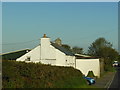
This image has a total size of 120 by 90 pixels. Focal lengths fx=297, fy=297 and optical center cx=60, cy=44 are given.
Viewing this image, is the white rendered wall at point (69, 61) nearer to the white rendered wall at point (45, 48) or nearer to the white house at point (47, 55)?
the white house at point (47, 55)

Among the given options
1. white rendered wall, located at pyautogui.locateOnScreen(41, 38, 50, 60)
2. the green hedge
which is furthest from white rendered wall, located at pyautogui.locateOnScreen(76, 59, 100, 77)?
the green hedge

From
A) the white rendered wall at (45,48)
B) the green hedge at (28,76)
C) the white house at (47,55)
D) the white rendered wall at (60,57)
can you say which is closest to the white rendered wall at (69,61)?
the white house at (47,55)

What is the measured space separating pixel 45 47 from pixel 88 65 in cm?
1156

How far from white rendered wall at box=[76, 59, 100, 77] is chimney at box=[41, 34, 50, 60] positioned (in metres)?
9.65

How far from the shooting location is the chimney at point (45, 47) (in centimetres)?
4294

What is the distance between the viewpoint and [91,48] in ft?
349

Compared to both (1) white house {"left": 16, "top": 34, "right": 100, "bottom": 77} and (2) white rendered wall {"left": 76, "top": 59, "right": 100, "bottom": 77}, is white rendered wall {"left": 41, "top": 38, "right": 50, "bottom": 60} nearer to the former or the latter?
(1) white house {"left": 16, "top": 34, "right": 100, "bottom": 77}

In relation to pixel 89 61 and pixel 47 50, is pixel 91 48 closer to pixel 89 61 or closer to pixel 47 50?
pixel 89 61

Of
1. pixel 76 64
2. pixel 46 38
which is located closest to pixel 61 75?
pixel 46 38

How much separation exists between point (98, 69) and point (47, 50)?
1290 centimetres

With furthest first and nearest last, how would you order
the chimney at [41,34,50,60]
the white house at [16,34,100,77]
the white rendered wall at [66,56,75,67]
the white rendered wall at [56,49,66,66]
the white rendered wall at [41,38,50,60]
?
the white rendered wall at [66,56,75,67]
the white rendered wall at [56,49,66,66]
the white house at [16,34,100,77]
the white rendered wall at [41,38,50,60]
the chimney at [41,34,50,60]

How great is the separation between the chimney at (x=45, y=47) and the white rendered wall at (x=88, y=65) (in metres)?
9.65

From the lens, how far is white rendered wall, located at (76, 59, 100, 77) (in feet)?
169

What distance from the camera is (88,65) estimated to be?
171 ft
